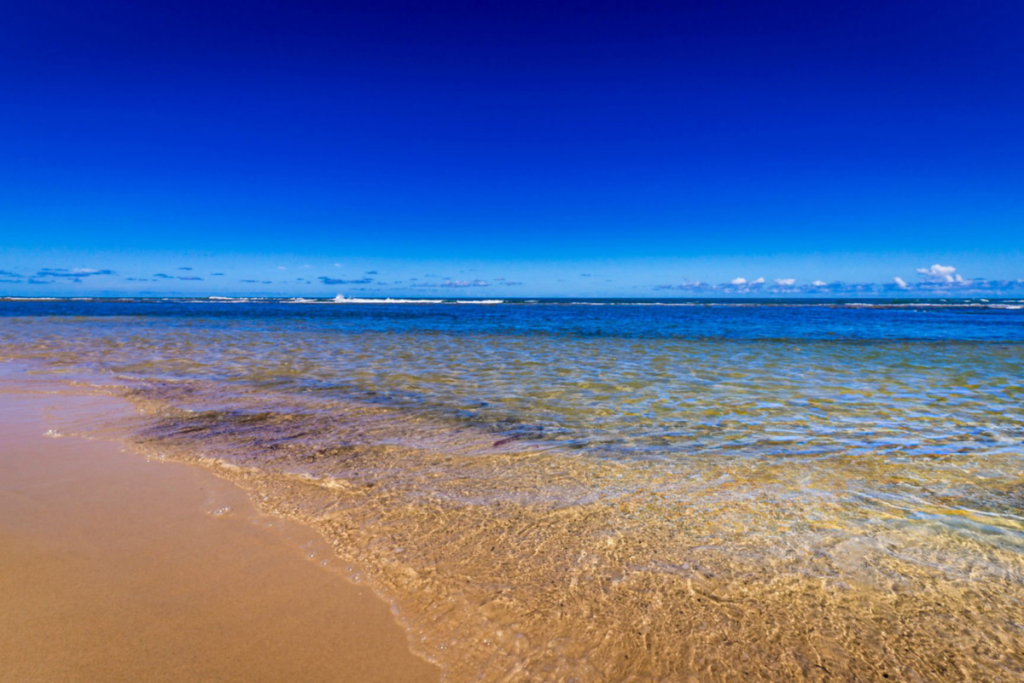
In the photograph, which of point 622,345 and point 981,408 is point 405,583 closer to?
point 981,408

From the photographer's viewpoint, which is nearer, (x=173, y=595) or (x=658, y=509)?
(x=173, y=595)

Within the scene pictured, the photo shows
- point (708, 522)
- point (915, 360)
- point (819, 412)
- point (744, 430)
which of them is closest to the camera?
point (708, 522)

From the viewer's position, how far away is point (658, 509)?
3293 mm

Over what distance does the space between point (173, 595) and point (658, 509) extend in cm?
265

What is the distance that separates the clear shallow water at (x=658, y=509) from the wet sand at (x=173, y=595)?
20cm

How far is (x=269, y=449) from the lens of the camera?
4.62 metres

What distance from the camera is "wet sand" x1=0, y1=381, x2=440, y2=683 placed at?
1.97m

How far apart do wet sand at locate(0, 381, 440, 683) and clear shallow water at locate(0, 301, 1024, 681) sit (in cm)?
20

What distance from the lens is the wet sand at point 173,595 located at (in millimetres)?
1970

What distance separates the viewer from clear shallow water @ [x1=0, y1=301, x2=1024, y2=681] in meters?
2.04

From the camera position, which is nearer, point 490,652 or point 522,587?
point 490,652

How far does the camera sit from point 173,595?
236 centimetres

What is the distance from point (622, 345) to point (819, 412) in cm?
864

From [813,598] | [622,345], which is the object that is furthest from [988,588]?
[622,345]
